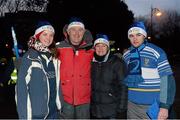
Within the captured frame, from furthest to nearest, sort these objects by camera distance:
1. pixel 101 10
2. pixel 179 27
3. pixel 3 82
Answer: pixel 179 27 < pixel 101 10 < pixel 3 82

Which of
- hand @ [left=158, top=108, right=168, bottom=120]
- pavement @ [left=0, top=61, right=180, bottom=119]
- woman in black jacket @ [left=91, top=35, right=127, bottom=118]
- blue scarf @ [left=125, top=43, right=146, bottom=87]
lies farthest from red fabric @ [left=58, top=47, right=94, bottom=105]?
pavement @ [left=0, top=61, right=180, bottom=119]

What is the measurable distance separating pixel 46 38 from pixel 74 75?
81 centimetres

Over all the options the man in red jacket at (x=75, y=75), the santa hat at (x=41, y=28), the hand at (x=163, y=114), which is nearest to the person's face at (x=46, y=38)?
the santa hat at (x=41, y=28)

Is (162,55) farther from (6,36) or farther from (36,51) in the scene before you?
(6,36)

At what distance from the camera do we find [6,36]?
44.7 m

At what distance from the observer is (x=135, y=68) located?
5.50 metres

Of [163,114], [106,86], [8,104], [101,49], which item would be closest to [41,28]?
[101,49]

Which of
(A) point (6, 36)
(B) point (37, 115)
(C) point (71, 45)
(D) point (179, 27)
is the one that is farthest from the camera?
(D) point (179, 27)

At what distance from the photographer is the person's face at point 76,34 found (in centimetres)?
616

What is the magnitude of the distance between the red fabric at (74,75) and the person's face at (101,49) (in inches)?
9.5

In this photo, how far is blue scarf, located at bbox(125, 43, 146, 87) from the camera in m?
5.45

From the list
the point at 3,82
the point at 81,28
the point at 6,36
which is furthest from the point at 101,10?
the point at 81,28

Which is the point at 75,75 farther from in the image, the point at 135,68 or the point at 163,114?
the point at 163,114

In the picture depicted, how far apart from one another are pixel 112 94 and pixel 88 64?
51 centimetres
